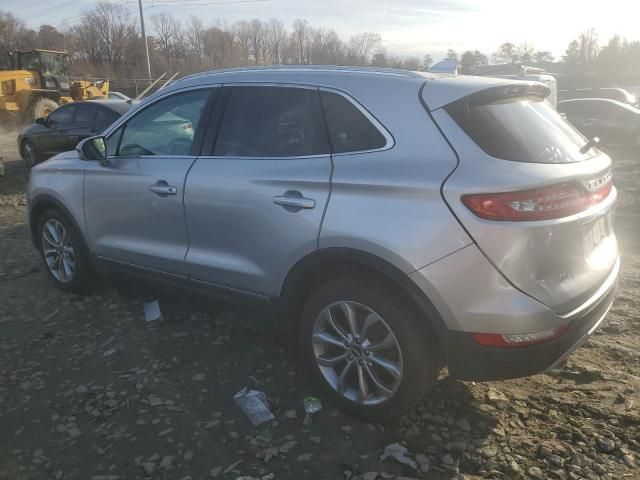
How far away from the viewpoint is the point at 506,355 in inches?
96.6

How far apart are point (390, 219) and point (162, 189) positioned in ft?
5.65

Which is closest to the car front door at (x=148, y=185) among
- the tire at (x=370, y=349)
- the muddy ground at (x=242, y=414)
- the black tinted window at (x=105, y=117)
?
the muddy ground at (x=242, y=414)

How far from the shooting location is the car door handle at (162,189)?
11.6 feet

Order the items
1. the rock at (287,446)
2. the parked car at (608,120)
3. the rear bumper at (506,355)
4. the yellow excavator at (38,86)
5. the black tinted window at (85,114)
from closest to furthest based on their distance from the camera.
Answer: the rear bumper at (506,355) → the rock at (287,446) → the black tinted window at (85,114) → the parked car at (608,120) → the yellow excavator at (38,86)

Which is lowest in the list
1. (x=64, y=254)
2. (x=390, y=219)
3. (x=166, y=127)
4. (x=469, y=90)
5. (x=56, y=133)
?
(x=64, y=254)

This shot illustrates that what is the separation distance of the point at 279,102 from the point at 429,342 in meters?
1.61

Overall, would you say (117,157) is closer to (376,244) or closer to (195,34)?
(376,244)

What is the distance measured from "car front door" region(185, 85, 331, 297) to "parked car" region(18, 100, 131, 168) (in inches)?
297

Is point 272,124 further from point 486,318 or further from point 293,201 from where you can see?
point 486,318

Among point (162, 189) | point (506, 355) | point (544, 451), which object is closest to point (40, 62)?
point (162, 189)

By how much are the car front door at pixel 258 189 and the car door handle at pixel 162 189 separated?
0.50 feet

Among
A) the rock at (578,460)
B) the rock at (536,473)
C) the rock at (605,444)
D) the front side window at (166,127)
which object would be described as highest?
the front side window at (166,127)

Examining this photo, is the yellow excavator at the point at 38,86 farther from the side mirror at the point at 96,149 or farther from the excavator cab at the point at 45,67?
the side mirror at the point at 96,149

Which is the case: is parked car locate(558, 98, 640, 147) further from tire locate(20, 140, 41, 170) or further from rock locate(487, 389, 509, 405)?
rock locate(487, 389, 509, 405)
